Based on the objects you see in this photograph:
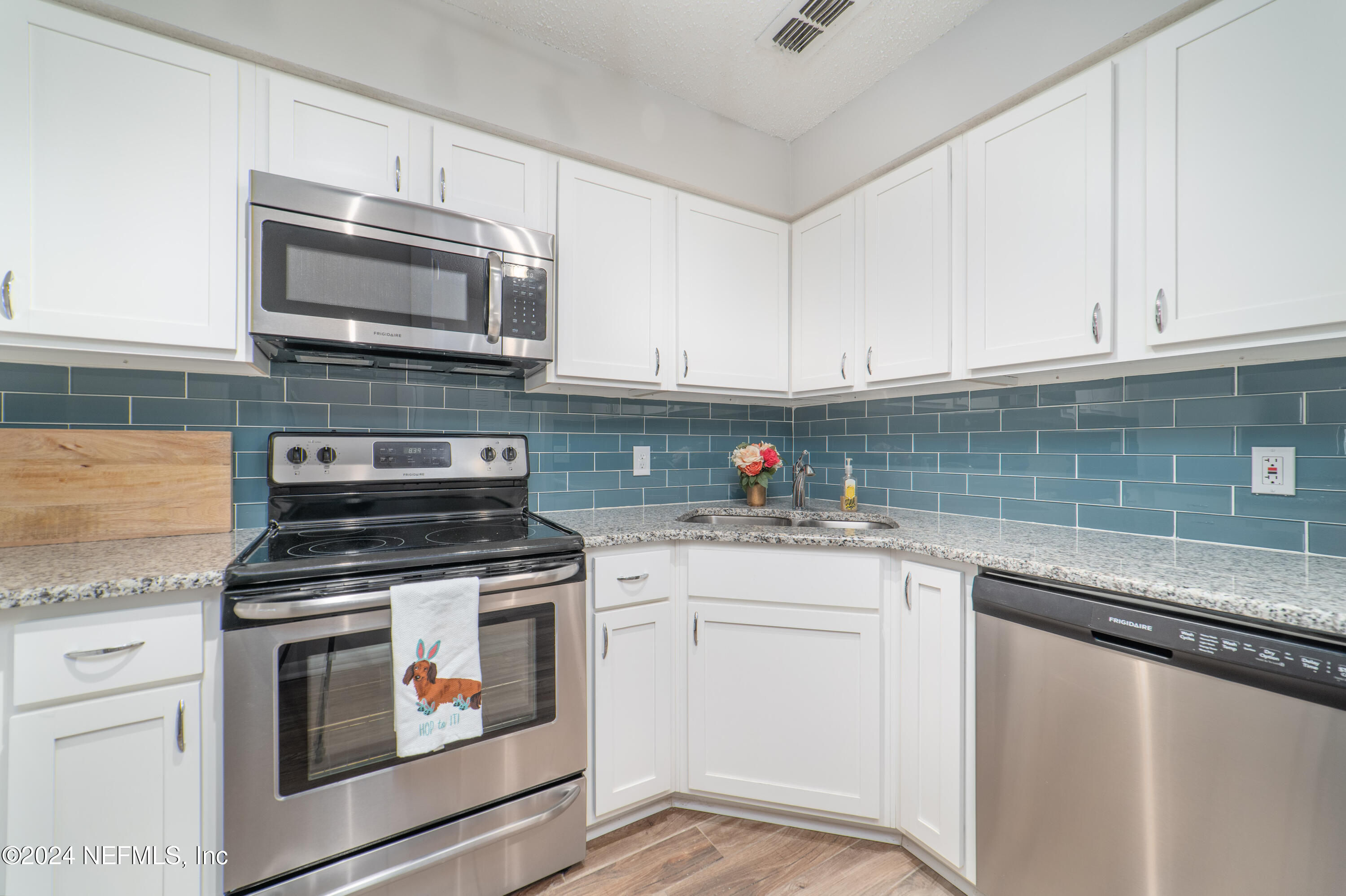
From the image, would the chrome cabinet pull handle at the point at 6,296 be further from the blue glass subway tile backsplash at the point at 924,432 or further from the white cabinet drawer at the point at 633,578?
the white cabinet drawer at the point at 633,578

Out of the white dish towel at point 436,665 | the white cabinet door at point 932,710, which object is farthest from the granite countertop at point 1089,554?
the white dish towel at point 436,665

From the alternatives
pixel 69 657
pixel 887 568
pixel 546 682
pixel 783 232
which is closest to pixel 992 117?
pixel 783 232

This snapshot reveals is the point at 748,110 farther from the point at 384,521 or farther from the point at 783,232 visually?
the point at 384,521

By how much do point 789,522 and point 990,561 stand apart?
0.82 meters

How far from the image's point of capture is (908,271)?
6.01ft

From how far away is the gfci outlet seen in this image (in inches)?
50.8

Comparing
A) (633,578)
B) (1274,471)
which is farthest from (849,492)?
(1274,471)

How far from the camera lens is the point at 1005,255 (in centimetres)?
156

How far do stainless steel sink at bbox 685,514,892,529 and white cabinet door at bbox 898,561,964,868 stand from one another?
40 centimetres

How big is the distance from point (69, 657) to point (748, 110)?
250cm

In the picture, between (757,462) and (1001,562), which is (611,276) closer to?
(757,462)

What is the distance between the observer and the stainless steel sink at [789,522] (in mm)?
1964

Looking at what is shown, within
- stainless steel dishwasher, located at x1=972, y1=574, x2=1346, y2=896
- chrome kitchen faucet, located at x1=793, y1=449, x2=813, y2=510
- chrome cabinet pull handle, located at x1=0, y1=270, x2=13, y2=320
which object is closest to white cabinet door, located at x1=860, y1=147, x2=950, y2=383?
chrome kitchen faucet, located at x1=793, y1=449, x2=813, y2=510

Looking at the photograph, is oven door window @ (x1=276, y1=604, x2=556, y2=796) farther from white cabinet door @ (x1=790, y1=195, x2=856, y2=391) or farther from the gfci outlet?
the gfci outlet
